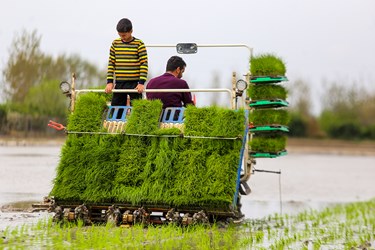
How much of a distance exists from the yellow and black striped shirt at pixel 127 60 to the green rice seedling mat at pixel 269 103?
2260 mm

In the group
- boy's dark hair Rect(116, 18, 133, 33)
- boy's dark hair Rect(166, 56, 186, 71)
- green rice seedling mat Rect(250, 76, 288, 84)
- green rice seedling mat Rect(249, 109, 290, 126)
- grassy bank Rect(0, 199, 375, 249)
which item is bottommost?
grassy bank Rect(0, 199, 375, 249)

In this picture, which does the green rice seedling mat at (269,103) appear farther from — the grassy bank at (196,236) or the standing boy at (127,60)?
the standing boy at (127,60)

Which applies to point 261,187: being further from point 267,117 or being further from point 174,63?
point 174,63

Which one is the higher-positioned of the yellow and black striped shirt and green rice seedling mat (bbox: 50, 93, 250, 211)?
the yellow and black striped shirt

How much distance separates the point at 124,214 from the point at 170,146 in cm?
103

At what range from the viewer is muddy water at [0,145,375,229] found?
46.5ft

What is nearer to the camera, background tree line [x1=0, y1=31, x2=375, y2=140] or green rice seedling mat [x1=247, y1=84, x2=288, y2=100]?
green rice seedling mat [x1=247, y1=84, x2=288, y2=100]

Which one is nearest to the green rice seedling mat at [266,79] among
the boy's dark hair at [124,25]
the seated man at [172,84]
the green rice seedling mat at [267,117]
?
the green rice seedling mat at [267,117]

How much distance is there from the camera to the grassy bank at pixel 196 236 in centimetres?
859

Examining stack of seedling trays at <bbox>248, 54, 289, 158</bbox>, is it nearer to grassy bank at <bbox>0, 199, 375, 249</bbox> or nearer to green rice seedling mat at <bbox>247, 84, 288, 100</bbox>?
green rice seedling mat at <bbox>247, 84, 288, 100</bbox>

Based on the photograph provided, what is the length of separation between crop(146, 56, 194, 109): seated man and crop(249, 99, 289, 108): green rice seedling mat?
1.46 metres

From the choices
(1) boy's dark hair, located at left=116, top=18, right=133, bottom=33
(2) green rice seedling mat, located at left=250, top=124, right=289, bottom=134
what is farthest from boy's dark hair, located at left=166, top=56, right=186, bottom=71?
(2) green rice seedling mat, located at left=250, top=124, right=289, bottom=134

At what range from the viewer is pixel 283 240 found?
10031 millimetres

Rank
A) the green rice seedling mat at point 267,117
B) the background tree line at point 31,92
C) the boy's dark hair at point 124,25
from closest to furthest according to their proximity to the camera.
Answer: the boy's dark hair at point 124,25 < the green rice seedling mat at point 267,117 < the background tree line at point 31,92
